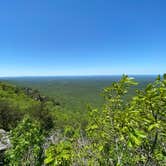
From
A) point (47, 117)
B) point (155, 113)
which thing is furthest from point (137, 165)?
point (47, 117)

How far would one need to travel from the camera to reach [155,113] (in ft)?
7.14

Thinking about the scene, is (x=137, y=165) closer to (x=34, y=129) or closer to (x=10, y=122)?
(x=34, y=129)

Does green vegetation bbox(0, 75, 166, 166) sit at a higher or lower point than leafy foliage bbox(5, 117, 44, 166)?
higher

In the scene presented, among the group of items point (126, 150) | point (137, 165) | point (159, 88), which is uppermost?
point (159, 88)

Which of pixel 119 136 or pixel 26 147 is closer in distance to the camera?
pixel 119 136

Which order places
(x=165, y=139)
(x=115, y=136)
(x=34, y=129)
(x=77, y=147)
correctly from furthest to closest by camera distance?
(x=34, y=129) < (x=77, y=147) < (x=115, y=136) < (x=165, y=139)

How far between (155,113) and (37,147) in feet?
9.00

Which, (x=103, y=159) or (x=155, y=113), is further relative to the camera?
(x=103, y=159)

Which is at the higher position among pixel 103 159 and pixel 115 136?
pixel 115 136

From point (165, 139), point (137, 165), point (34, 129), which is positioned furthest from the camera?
point (34, 129)

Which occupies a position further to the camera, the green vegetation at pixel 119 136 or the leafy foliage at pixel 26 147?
the leafy foliage at pixel 26 147

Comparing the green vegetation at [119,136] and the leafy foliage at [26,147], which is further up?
the green vegetation at [119,136]

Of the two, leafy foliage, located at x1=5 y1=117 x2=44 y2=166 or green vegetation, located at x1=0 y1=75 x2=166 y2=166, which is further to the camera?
leafy foliage, located at x1=5 y1=117 x2=44 y2=166

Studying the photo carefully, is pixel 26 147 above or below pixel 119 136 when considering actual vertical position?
below
